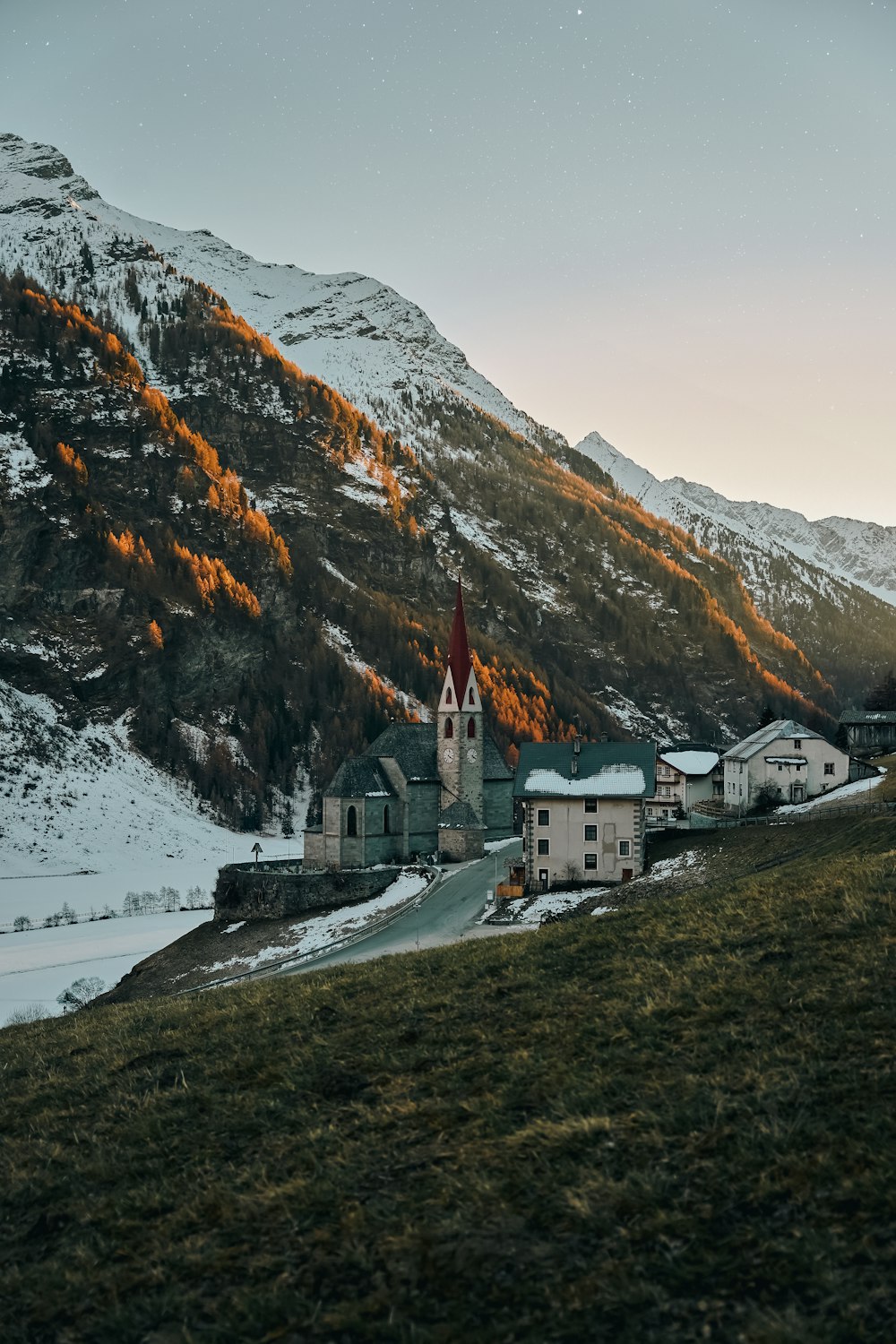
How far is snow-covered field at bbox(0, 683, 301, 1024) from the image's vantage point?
313ft

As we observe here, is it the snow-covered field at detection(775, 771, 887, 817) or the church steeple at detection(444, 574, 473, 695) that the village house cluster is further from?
Answer: the snow-covered field at detection(775, 771, 887, 817)

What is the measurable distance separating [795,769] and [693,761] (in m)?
17.5

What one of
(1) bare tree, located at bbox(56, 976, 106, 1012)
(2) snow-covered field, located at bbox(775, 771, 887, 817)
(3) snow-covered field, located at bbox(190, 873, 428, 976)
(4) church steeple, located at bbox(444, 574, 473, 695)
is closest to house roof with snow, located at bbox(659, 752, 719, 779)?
(2) snow-covered field, located at bbox(775, 771, 887, 817)

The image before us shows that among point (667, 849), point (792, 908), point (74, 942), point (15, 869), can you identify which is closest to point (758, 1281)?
point (792, 908)

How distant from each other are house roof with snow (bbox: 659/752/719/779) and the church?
1558 centimetres

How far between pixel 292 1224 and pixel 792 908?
13.2 meters

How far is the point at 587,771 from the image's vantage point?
6700 cm

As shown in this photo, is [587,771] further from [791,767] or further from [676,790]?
[676,790]

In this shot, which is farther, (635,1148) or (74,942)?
(74,942)

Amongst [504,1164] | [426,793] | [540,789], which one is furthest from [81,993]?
[504,1164]

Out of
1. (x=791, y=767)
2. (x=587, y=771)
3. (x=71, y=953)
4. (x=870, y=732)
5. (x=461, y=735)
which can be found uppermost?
(x=461, y=735)

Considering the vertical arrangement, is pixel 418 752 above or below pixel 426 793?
above

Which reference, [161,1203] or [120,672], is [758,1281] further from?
[120,672]

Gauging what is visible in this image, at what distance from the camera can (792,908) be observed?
20.7 metres
